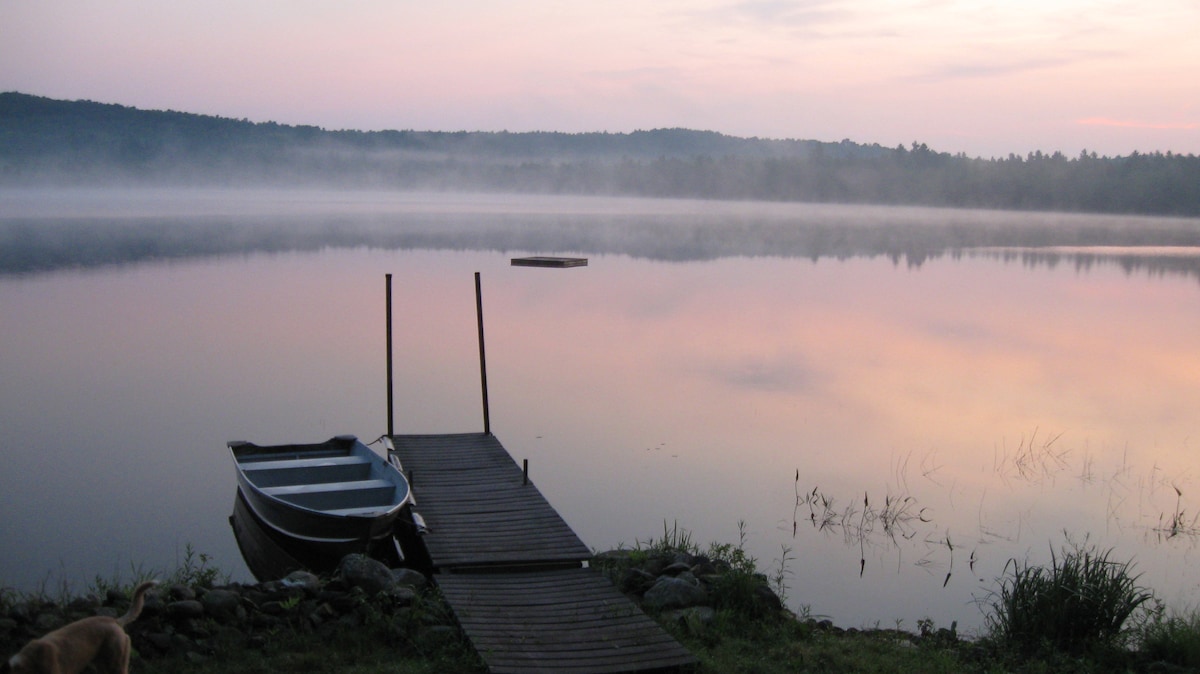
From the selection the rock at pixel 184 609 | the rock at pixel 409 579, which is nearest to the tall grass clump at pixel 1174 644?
the rock at pixel 409 579

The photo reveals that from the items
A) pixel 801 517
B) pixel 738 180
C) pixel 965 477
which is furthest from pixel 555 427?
pixel 738 180

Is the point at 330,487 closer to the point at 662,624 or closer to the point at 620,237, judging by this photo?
the point at 662,624

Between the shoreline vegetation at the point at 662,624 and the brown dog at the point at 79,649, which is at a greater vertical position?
the brown dog at the point at 79,649

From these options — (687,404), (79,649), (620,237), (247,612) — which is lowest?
(687,404)

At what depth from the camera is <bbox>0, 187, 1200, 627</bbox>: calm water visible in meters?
9.12

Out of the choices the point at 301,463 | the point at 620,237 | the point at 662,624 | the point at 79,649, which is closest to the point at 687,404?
the point at 301,463

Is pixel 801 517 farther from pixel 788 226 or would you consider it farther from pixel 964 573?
pixel 788 226

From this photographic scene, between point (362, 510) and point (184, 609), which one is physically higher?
point (184, 609)

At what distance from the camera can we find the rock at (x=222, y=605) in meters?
5.84

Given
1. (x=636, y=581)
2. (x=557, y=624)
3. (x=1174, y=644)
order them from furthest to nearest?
(x=636, y=581) < (x=557, y=624) < (x=1174, y=644)

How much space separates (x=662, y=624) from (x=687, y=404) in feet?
25.3

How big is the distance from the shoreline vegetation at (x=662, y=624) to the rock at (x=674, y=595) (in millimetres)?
15

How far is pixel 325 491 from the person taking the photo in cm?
855

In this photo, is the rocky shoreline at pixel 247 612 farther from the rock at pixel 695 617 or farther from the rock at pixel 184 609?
the rock at pixel 695 617
